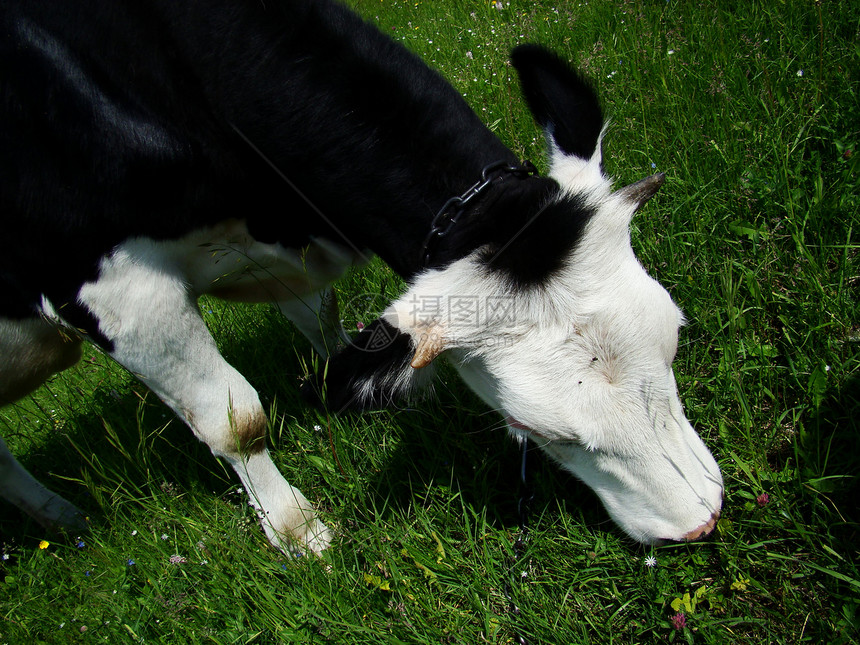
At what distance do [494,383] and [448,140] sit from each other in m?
0.78

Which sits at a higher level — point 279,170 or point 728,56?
point 279,170

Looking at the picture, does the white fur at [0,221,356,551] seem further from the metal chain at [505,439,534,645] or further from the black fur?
the metal chain at [505,439,534,645]

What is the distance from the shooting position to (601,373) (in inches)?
63.6

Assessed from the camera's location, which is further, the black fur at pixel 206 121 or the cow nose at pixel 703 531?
the black fur at pixel 206 121

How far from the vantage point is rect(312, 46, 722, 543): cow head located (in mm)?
1615

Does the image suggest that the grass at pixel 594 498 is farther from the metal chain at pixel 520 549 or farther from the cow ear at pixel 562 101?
the cow ear at pixel 562 101

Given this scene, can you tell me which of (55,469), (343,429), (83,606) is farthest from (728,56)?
(55,469)

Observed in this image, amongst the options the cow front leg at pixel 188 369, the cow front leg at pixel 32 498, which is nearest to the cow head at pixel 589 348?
the cow front leg at pixel 188 369

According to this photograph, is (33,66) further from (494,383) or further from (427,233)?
(494,383)

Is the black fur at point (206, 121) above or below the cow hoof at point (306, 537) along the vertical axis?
above

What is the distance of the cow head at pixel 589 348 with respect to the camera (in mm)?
1615

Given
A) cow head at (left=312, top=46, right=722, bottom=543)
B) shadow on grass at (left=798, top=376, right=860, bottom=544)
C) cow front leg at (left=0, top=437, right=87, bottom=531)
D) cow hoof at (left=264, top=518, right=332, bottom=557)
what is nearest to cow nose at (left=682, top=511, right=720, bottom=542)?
cow head at (left=312, top=46, right=722, bottom=543)

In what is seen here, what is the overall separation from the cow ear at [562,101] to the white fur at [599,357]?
36cm

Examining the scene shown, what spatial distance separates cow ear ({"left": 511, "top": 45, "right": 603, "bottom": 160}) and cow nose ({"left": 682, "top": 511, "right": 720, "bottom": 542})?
1223mm
